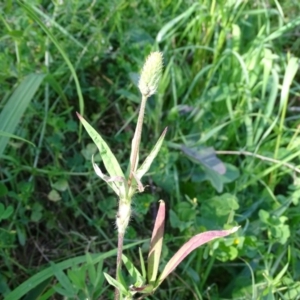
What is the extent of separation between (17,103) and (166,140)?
47cm

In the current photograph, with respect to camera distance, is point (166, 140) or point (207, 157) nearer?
point (207, 157)

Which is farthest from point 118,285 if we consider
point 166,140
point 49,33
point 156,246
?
point 166,140

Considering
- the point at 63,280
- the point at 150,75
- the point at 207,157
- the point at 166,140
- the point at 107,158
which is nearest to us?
the point at 150,75

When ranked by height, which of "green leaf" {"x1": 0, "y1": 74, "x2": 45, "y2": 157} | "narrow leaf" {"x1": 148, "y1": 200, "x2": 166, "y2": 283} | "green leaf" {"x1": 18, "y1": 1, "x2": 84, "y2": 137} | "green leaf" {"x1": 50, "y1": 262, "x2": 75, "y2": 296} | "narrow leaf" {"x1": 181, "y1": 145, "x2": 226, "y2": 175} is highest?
"green leaf" {"x1": 18, "y1": 1, "x2": 84, "y2": 137}

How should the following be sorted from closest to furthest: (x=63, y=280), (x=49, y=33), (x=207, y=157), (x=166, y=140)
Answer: (x=63, y=280)
(x=49, y=33)
(x=207, y=157)
(x=166, y=140)

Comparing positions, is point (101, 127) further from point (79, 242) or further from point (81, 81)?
point (79, 242)

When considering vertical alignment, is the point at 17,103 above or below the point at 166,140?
above

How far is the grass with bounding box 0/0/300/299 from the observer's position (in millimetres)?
1393

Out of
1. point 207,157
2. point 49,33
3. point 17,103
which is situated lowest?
point 207,157

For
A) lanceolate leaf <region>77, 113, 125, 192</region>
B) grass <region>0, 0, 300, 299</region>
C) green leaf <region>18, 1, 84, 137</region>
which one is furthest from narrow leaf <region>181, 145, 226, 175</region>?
lanceolate leaf <region>77, 113, 125, 192</region>

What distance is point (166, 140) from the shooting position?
5.45 feet

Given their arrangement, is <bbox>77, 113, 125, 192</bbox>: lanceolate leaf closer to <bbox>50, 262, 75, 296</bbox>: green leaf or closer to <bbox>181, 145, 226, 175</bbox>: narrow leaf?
<bbox>50, 262, 75, 296</bbox>: green leaf

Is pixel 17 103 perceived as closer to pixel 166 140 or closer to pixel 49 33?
A: pixel 49 33

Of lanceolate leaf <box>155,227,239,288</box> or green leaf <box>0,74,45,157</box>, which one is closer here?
lanceolate leaf <box>155,227,239,288</box>
